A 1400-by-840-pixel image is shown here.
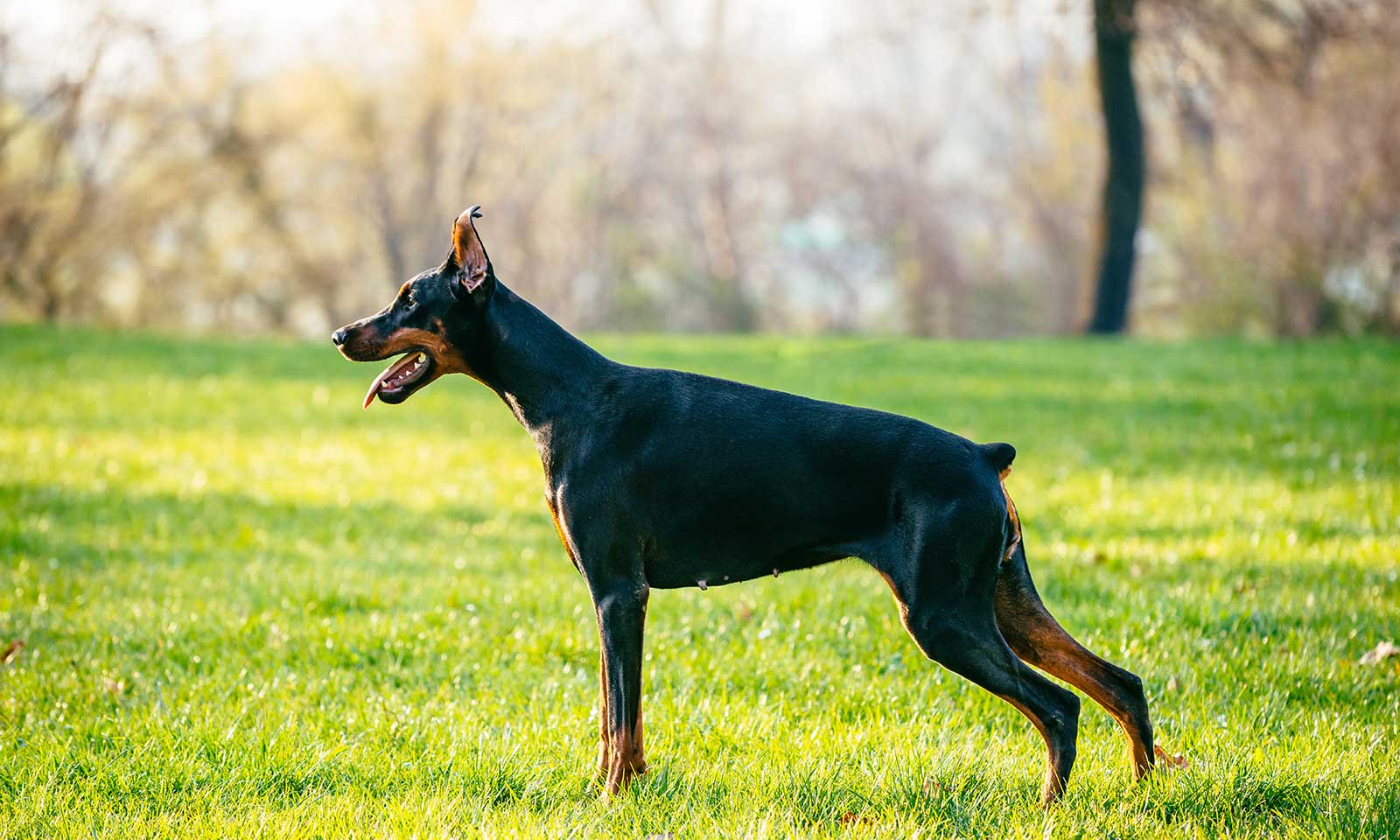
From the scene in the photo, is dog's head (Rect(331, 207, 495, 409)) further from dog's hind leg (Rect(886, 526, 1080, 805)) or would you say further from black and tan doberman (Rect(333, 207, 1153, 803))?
dog's hind leg (Rect(886, 526, 1080, 805))

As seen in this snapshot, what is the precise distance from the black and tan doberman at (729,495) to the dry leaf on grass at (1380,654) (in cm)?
195

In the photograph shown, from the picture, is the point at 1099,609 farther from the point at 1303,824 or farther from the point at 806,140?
the point at 806,140

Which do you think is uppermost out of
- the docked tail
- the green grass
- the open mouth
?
the open mouth

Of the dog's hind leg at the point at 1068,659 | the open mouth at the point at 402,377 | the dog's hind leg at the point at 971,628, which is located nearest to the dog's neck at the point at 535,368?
the open mouth at the point at 402,377

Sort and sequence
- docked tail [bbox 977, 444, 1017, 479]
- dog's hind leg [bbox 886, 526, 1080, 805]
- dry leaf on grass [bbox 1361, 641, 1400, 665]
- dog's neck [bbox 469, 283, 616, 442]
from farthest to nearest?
dry leaf on grass [bbox 1361, 641, 1400, 665] → dog's neck [bbox 469, 283, 616, 442] → docked tail [bbox 977, 444, 1017, 479] → dog's hind leg [bbox 886, 526, 1080, 805]

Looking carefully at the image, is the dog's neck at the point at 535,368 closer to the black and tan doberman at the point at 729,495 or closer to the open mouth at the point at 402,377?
the black and tan doberman at the point at 729,495

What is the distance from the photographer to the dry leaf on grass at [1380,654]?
5.41 m

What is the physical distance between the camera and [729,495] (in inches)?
156

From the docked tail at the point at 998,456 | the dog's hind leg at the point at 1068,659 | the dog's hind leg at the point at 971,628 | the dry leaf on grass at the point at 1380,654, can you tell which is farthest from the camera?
the dry leaf on grass at the point at 1380,654

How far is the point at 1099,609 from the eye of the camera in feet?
20.2

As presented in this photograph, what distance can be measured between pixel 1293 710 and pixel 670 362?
12.3m

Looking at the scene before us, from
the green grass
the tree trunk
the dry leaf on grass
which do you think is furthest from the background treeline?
the dry leaf on grass

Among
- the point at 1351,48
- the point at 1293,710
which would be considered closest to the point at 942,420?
the point at 1293,710

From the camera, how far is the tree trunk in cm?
1891
